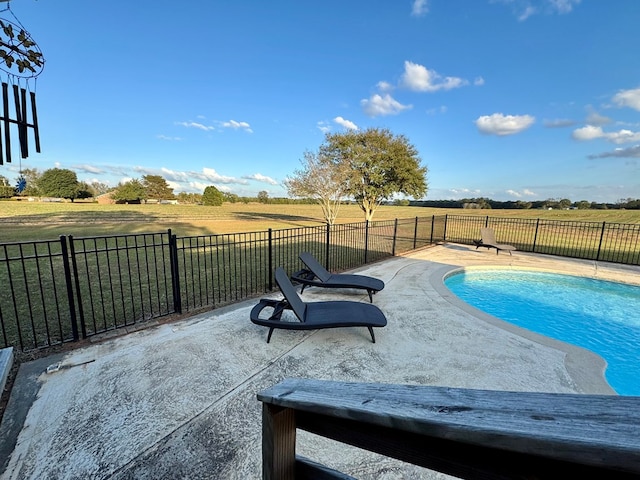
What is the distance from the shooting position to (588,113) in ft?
43.9

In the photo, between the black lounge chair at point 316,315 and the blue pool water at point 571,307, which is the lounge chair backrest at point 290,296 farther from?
the blue pool water at point 571,307

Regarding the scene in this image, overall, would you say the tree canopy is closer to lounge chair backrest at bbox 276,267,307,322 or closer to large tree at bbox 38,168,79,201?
large tree at bbox 38,168,79,201

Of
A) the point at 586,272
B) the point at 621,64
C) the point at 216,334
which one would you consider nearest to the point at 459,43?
the point at 621,64

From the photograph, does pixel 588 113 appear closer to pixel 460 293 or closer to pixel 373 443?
pixel 460 293

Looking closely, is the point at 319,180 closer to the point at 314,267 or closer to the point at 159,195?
the point at 314,267

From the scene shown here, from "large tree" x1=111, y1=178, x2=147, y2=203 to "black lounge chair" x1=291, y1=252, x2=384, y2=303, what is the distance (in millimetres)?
78039

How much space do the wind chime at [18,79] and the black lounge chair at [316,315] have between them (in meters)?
3.40

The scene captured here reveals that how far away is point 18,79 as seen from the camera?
307 centimetres

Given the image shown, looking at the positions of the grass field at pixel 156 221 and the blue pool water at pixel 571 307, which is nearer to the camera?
the blue pool water at pixel 571 307

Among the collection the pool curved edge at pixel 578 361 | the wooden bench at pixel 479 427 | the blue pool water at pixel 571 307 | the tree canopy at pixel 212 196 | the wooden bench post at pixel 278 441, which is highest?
the tree canopy at pixel 212 196

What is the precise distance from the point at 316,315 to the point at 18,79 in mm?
4486

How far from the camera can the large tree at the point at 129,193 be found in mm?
68312

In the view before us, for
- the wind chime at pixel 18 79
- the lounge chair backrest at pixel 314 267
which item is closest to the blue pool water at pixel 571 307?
the lounge chair backrest at pixel 314 267

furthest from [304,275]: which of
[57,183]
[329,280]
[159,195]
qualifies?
[159,195]
